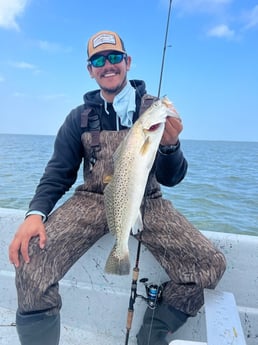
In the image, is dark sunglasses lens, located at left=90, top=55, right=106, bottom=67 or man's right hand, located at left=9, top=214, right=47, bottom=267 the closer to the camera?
man's right hand, located at left=9, top=214, right=47, bottom=267

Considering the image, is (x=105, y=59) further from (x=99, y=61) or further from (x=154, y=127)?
(x=154, y=127)

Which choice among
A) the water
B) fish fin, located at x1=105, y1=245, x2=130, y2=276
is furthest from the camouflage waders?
the water

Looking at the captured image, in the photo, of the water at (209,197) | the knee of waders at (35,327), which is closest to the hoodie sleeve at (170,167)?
the knee of waders at (35,327)

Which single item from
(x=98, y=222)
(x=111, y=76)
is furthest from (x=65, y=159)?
(x=111, y=76)

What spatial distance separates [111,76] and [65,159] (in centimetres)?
72

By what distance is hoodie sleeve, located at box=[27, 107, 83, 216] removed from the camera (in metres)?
2.72

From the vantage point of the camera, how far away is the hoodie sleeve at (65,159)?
272cm

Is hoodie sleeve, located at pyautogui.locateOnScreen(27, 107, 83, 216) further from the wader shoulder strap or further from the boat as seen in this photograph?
the boat

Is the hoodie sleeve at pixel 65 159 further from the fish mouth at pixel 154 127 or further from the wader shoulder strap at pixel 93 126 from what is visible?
the fish mouth at pixel 154 127

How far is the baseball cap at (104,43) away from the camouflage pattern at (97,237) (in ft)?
2.01

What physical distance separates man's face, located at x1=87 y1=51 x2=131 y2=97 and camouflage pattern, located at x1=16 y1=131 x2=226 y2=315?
37 centimetres

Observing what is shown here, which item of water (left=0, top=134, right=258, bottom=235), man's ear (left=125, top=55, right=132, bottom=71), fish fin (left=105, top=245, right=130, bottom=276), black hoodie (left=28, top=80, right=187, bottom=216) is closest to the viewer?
fish fin (left=105, top=245, right=130, bottom=276)

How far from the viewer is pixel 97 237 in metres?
2.59

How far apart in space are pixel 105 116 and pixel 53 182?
2.11 feet
